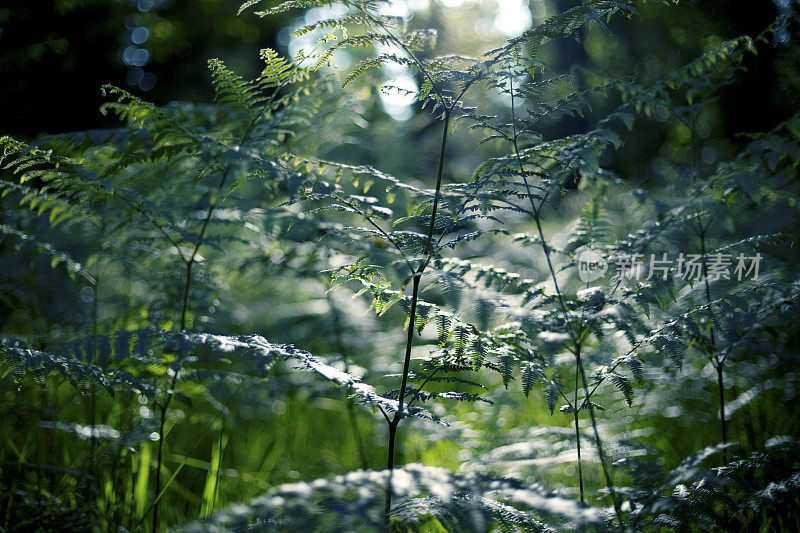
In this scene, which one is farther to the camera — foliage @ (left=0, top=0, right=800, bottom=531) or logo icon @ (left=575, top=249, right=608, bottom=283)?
logo icon @ (left=575, top=249, right=608, bottom=283)

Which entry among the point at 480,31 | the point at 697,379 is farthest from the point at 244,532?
the point at 480,31

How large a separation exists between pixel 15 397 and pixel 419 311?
218cm

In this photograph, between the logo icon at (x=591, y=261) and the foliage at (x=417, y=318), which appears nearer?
the foliage at (x=417, y=318)

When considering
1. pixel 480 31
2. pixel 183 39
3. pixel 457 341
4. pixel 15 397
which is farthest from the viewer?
pixel 480 31

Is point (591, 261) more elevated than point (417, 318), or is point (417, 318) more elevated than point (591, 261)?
point (591, 261)

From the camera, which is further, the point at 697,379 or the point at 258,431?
the point at 258,431

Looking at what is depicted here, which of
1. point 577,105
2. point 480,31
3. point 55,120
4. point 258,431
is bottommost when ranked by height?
point 258,431

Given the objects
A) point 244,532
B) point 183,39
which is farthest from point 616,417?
point 183,39

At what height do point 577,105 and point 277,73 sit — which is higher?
point 277,73

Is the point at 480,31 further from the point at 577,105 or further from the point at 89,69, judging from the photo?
the point at 577,105

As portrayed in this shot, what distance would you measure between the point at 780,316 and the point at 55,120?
5.29m

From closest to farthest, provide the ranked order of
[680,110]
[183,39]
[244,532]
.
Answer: [244,532] → [680,110] → [183,39]

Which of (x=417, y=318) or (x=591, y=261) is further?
(x=591, y=261)

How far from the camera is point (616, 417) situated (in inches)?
94.6
